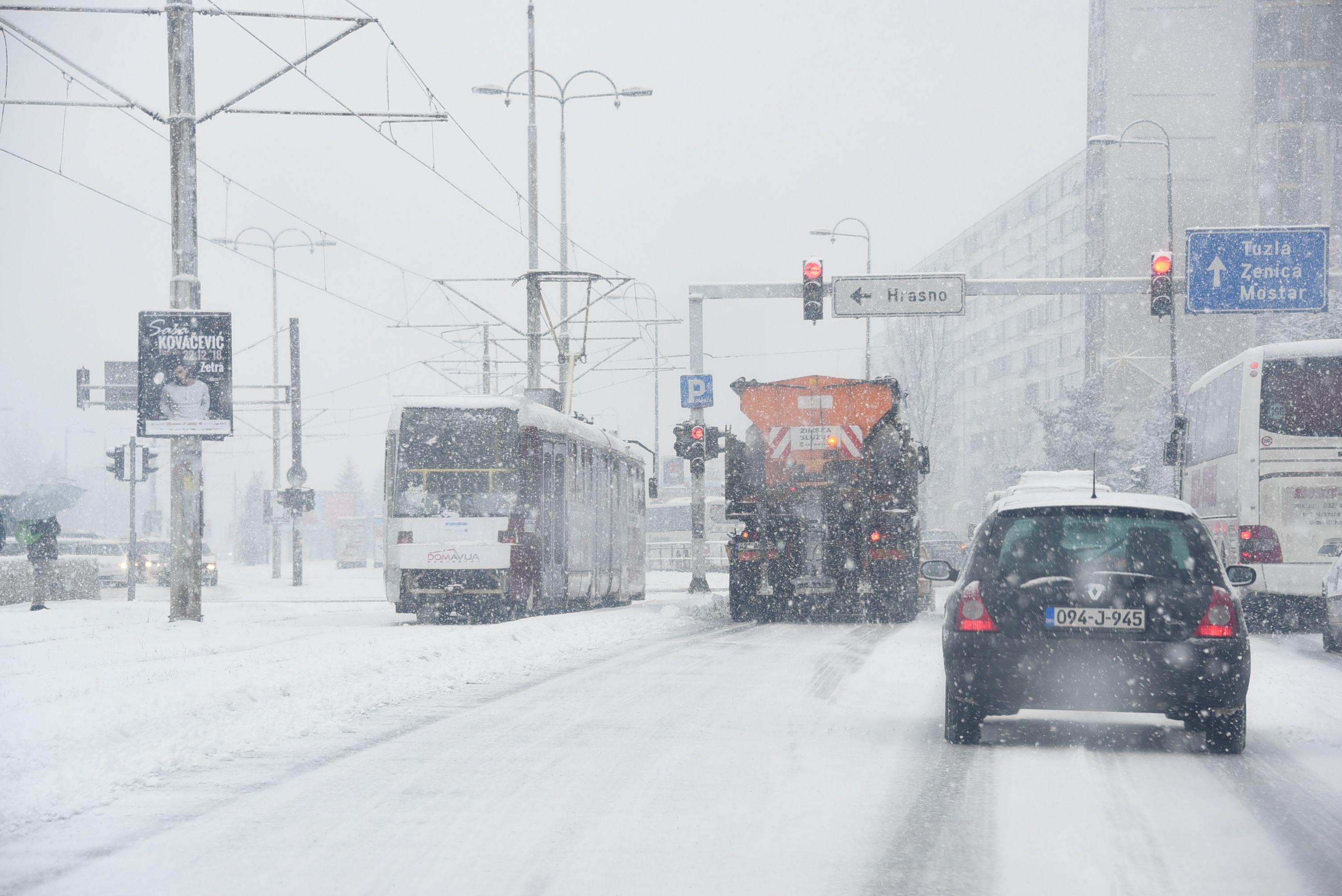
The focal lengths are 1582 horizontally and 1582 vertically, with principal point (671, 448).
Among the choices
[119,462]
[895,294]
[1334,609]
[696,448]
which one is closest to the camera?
[1334,609]

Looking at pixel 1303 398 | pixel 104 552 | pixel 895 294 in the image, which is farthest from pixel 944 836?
pixel 104 552

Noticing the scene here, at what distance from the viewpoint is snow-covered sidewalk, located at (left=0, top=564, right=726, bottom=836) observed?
8148mm

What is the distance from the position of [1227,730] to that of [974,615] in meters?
1.50

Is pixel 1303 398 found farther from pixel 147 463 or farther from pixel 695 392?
pixel 147 463

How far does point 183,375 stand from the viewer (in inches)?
767

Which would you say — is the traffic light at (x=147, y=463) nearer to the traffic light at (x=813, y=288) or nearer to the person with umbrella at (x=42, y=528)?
the person with umbrella at (x=42, y=528)

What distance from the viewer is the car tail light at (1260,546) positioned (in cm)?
1964

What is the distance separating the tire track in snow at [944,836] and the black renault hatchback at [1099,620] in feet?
1.68

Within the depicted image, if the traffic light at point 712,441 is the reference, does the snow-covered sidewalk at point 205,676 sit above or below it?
below

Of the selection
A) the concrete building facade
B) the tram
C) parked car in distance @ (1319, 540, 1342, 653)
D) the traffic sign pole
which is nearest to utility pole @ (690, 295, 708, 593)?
the traffic sign pole

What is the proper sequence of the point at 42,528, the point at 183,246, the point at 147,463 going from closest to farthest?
the point at 183,246
the point at 42,528
the point at 147,463

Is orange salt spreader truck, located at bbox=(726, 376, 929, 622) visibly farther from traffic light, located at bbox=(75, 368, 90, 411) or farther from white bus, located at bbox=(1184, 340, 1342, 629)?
traffic light, located at bbox=(75, 368, 90, 411)

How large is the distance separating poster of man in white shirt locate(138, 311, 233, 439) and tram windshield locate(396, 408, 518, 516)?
14.0 feet

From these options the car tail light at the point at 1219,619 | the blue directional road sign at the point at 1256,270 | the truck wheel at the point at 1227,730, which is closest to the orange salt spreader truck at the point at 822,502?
the blue directional road sign at the point at 1256,270
